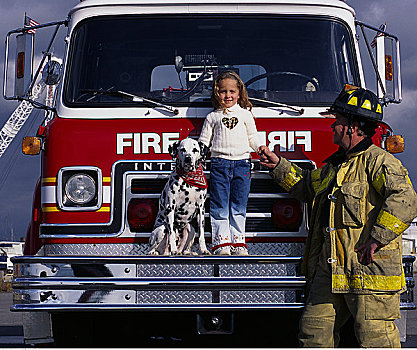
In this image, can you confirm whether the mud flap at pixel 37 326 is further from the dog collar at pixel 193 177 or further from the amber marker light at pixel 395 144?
the amber marker light at pixel 395 144

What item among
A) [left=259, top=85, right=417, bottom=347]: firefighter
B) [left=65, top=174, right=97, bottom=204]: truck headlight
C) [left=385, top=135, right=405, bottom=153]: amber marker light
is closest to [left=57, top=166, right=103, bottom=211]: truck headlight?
[left=65, top=174, right=97, bottom=204]: truck headlight

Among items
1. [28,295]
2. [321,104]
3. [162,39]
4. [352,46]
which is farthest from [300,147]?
[28,295]

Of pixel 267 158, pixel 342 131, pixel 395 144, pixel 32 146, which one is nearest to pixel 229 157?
pixel 267 158

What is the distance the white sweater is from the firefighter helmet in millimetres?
853

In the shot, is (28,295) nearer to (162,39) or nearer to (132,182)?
(132,182)

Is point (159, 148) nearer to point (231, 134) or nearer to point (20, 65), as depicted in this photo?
point (231, 134)

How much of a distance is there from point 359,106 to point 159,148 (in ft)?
4.85

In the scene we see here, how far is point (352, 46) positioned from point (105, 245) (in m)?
2.48

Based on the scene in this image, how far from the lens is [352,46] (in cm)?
537

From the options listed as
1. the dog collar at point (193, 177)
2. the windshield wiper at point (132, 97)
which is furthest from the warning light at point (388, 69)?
the dog collar at point (193, 177)

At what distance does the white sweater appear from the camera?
15.3ft

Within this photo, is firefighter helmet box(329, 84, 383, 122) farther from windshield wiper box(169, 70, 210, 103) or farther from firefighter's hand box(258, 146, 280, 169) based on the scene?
windshield wiper box(169, 70, 210, 103)

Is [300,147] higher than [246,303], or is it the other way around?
[300,147]

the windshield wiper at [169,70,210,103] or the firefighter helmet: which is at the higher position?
the windshield wiper at [169,70,210,103]
